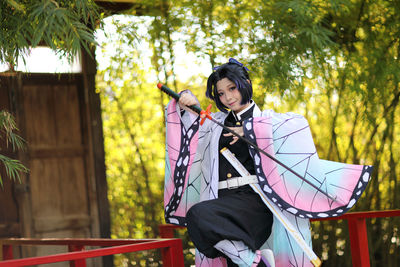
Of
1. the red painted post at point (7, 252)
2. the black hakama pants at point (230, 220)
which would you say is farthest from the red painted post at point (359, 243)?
the red painted post at point (7, 252)


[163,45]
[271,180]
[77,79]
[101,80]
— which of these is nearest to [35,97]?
[77,79]

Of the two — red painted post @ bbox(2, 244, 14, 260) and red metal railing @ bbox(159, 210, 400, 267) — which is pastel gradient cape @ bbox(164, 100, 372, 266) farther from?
red painted post @ bbox(2, 244, 14, 260)

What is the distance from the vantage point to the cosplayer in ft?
9.03

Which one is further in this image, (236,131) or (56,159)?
(56,159)

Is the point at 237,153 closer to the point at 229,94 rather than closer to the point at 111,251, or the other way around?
the point at 229,94

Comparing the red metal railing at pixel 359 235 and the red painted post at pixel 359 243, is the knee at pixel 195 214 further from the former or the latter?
the red painted post at pixel 359 243

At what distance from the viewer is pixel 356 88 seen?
15.9 ft

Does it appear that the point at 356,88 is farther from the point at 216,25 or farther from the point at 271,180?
the point at 271,180

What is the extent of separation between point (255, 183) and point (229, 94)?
46 cm

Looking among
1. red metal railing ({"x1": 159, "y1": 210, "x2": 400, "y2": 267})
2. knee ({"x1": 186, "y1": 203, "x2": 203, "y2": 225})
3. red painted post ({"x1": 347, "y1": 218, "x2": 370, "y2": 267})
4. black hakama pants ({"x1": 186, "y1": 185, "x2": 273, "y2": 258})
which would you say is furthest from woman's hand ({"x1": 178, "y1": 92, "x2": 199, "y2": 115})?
red painted post ({"x1": 347, "y1": 218, "x2": 370, "y2": 267})

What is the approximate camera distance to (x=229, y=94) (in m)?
3.03

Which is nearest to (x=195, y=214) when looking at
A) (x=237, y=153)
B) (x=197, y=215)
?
(x=197, y=215)

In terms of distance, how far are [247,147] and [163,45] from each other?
2824 mm

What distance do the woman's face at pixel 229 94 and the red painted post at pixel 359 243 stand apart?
1.17 metres
